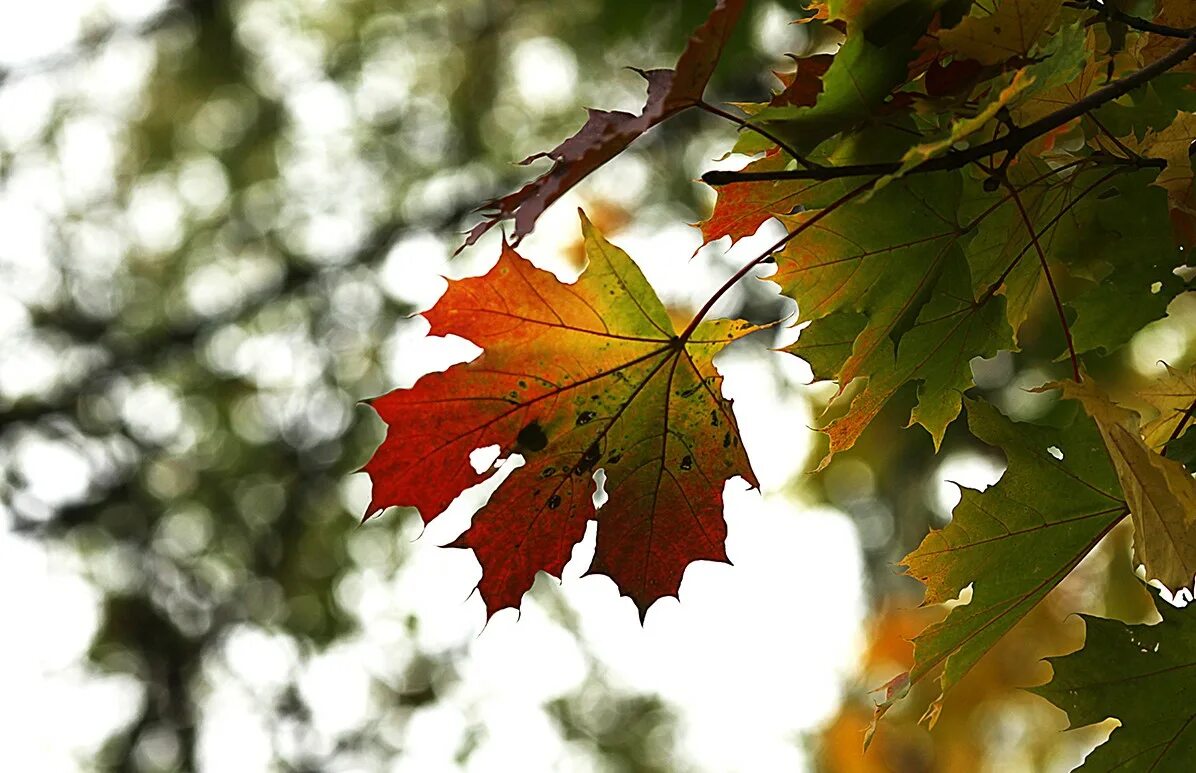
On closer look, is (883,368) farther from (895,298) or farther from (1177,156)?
(1177,156)

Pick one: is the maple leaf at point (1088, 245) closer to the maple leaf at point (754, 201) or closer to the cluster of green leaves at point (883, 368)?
the cluster of green leaves at point (883, 368)

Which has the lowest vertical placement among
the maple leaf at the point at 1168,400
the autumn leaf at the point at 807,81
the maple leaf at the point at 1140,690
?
the maple leaf at the point at 1140,690

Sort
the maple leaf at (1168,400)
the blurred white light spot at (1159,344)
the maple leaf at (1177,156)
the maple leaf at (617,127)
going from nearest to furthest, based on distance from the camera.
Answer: the maple leaf at (617,127) < the maple leaf at (1177,156) < the maple leaf at (1168,400) < the blurred white light spot at (1159,344)

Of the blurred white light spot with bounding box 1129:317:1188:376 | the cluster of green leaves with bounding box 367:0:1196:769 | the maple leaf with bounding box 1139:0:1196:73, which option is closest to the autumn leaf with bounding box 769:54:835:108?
the cluster of green leaves with bounding box 367:0:1196:769

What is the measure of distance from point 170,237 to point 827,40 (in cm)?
341

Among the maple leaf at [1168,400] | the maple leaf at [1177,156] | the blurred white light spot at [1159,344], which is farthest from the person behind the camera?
the blurred white light spot at [1159,344]

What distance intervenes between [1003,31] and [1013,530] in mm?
316

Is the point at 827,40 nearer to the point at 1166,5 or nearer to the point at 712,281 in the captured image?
the point at 712,281

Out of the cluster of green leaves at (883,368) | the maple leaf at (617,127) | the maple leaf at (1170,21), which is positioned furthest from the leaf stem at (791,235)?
the maple leaf at (1170,21)

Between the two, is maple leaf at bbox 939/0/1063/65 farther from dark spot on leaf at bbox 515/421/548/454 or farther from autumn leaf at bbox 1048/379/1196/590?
dark spot on leaf at bbox 515/421/548/454

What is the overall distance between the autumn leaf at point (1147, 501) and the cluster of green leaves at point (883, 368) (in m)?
0.10

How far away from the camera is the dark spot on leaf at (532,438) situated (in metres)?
0.76

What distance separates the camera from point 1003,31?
0.62 metres

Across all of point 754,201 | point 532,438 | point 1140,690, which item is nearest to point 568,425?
point 532,438
